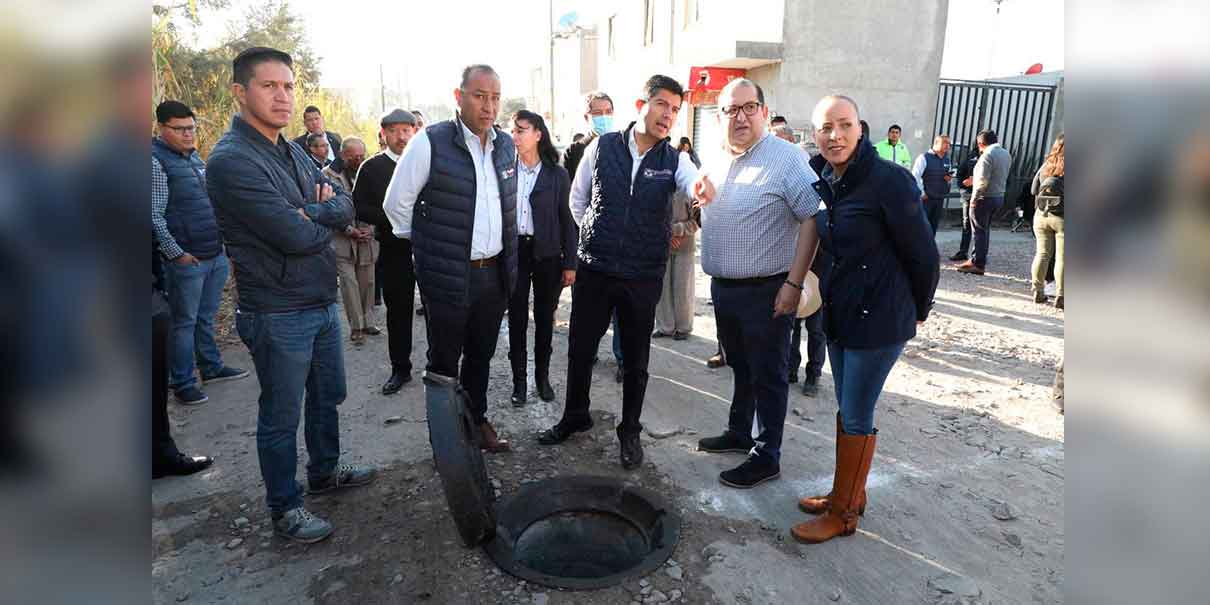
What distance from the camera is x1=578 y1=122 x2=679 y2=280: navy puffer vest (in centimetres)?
354

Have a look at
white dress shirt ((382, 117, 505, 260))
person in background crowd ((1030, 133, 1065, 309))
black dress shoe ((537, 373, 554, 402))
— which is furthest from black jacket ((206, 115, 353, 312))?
person in background crowd ((1030, 133, 1065, 309))

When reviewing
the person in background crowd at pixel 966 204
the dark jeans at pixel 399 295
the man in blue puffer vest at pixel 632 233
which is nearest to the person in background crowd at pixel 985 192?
the person in background crowd at pixel 966 204

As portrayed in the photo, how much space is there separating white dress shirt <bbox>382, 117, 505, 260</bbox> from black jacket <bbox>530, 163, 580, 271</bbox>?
0.88 m

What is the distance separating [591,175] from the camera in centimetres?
394

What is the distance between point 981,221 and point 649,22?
13361 mm

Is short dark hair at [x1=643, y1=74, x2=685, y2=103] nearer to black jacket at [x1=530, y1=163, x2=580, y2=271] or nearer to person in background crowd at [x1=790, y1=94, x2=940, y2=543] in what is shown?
person in background crowd at [x1=790, y1=94, x2=940, y2=543]

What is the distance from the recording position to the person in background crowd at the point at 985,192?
28.3 ft

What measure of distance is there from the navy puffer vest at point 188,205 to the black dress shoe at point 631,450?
311 centimetres

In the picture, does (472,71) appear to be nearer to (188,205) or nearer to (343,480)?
(343,480)

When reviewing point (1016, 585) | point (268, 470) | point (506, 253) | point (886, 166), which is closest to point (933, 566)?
point (1016, 585)

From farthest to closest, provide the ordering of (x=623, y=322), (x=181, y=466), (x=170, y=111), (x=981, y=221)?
(x=981, y=221) < (x=170, y=111) < (x=623, y=322) < (x=181, y=466)

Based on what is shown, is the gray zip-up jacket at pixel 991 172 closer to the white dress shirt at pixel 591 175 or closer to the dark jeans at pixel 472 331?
the white dress shirt at pixel 591 175

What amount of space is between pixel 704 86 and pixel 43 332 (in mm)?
14820

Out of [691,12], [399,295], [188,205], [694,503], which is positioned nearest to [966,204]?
[691,12]
